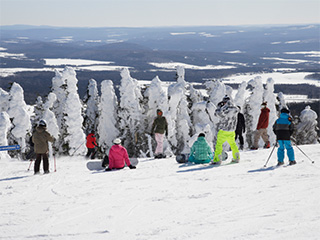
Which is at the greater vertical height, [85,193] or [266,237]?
[266,237]

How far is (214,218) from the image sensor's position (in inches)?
243

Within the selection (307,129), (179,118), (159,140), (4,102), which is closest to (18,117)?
(4,102)

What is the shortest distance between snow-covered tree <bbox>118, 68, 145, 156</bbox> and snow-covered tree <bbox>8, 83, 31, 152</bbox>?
819 cm

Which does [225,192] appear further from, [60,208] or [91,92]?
[91,92]

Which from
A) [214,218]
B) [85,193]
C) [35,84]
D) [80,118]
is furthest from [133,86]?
[35,84]

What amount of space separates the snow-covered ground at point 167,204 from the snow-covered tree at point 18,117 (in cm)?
1992

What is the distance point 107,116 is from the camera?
34.5 metres

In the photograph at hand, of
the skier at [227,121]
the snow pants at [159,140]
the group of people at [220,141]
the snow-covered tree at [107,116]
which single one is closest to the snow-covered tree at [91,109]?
the snow-covered tree at [107,116]

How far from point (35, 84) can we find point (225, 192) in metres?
135

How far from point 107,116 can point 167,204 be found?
91.4ft

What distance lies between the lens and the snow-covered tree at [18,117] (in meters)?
29.6

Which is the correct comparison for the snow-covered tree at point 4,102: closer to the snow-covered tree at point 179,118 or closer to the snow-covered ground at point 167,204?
the snow-covered tree at point 179,118

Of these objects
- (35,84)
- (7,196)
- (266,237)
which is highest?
(266,237)

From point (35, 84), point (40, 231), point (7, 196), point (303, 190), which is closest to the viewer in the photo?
point (40, 231)
